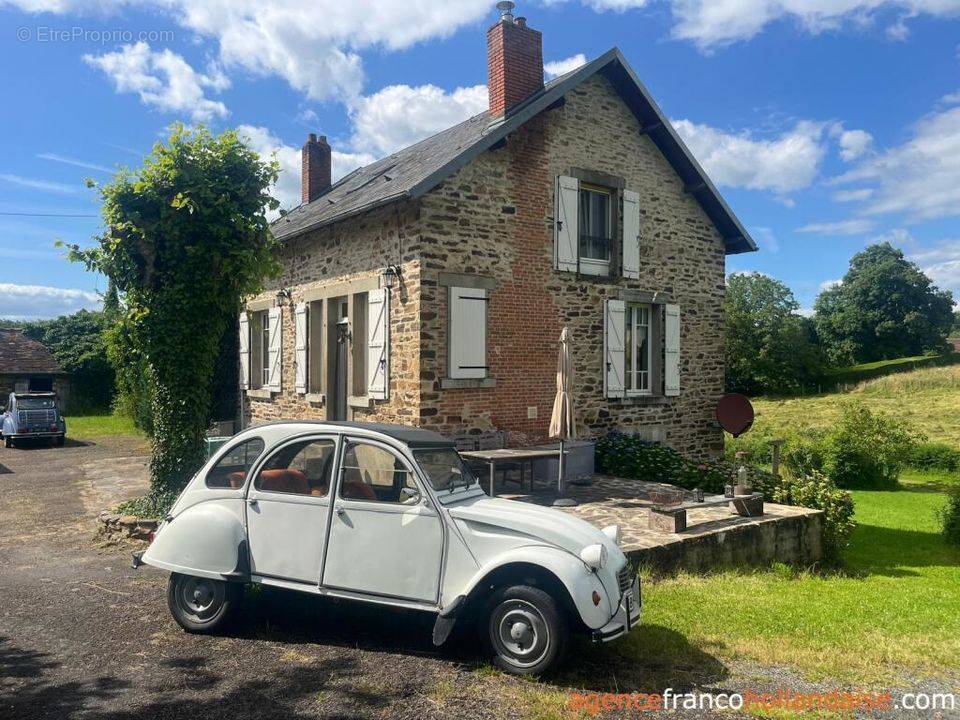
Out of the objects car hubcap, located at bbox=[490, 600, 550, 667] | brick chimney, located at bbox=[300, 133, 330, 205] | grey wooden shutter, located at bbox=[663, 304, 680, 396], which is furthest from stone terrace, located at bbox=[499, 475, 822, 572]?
brick chimney, located at bbox=[300, 133, 330, 205]

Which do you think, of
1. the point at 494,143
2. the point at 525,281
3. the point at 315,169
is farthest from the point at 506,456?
the point at 315,169

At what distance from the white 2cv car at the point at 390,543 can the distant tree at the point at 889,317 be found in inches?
1929

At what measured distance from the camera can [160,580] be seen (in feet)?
21.1

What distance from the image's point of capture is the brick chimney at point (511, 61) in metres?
11.8

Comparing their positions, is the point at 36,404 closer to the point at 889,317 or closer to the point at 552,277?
the point at 552,277

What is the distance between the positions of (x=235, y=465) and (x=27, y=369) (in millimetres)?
29077

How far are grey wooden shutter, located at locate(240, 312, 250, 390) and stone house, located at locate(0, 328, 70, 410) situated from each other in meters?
17.8

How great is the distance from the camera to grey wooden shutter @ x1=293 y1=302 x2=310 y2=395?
43.1ft

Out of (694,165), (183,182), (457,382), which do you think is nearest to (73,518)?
(183,182)

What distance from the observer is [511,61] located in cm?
1186

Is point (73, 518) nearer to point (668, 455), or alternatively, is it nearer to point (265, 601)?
point (265, 601)

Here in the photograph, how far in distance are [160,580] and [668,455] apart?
8545 millimetres

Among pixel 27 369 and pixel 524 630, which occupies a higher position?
pixel 27 369

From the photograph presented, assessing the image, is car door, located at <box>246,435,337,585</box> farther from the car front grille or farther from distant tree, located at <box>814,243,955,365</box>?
distant tree, located at <box>814,243,955,365</box>
